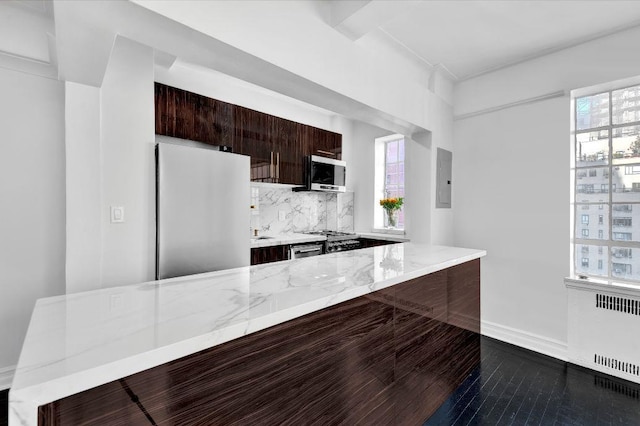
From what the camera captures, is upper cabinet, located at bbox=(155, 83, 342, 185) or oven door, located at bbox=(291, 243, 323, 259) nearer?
upper cabinet, located at bbox=(155, 83, 342, 185)

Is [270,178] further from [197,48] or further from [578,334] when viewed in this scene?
[578,334]

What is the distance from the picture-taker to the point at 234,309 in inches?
37.4

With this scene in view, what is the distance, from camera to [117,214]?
2105mm

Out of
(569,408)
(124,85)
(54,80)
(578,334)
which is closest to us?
(569,408)

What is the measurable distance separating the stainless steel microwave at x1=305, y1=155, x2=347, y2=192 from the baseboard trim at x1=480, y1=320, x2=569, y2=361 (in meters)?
2.33

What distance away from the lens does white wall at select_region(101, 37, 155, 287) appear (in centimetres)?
208

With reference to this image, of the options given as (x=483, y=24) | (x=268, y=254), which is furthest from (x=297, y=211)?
(x=483, y=24)

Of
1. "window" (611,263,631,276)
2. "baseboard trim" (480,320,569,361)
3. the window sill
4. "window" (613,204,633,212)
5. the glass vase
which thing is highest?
"window" (613,204,633,212)

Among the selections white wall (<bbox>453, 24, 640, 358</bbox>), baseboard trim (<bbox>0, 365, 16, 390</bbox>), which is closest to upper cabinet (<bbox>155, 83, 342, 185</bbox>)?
white wall (<bbox>453, 24, 640, 358</bbox>)

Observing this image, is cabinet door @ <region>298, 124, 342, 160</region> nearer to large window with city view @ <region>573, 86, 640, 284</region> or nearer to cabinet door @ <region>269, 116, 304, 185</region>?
cabinet door @ <region>269, 116, 304, 185</region>

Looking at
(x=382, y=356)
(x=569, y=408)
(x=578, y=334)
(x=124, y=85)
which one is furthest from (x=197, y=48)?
(x=578, y=334)

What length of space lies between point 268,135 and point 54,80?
1.85 meters

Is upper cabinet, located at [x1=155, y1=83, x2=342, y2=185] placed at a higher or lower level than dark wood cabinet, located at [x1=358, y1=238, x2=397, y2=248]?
higher

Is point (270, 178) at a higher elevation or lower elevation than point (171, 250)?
higher
